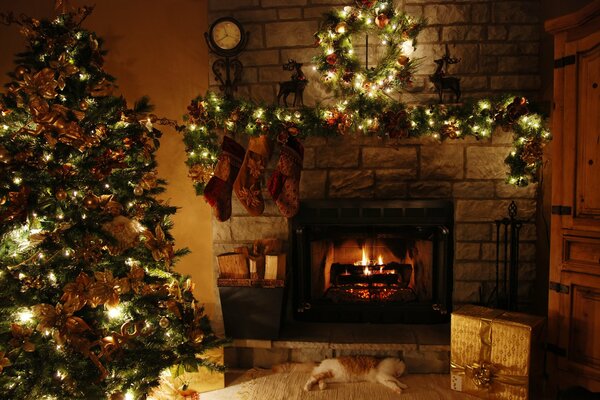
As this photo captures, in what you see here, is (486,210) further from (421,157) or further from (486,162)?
(421,157)

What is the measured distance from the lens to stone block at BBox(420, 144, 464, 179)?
2.83m

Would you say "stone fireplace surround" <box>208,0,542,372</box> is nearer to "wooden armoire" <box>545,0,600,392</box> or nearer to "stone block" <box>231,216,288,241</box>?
"stone block" <box>231,216,288,241</box>

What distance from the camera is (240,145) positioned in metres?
2.81

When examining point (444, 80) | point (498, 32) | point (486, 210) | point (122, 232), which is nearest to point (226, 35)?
point (444, 80)

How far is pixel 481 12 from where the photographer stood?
2.77 m

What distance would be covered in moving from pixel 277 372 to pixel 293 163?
1.29 meters

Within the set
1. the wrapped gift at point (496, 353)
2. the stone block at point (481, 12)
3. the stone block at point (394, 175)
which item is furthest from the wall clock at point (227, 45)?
the wrapped gift at point (496, 353)

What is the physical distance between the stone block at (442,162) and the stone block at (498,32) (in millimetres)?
727

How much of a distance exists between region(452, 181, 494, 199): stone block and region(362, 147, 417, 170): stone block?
0.35 m

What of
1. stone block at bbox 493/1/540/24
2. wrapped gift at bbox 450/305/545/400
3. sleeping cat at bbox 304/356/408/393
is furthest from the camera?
stone block at bbox 493/1/540/24

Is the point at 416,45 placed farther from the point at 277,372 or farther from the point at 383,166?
the point at 277,372

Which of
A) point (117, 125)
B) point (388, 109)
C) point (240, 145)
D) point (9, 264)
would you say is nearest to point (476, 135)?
point (388, 109)

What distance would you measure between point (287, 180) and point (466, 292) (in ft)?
4.56

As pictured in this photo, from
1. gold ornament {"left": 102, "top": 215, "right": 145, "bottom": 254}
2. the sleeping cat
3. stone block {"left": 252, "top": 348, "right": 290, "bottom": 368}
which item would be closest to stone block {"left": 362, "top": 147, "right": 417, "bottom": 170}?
the sleeping cat
